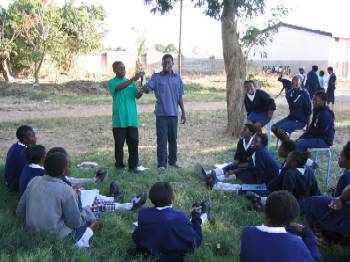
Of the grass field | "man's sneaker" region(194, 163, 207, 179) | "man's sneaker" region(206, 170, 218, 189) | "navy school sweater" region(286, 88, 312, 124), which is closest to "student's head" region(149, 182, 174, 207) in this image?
the grass field

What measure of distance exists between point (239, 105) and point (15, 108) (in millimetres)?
8780

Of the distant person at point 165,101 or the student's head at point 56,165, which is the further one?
the distant person at point 165,101

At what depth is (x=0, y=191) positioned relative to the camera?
5262 millimetres

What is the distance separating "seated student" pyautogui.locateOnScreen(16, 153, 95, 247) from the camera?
3670mm

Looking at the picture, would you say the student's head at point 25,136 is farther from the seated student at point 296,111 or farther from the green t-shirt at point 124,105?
the seated student at point 296,111

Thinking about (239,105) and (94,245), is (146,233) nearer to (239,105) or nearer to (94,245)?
(94,245)

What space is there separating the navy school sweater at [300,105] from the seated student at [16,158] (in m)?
4.73

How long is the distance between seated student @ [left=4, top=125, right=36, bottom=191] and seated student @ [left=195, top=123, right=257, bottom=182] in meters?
2.50

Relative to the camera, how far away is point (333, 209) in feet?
12.9

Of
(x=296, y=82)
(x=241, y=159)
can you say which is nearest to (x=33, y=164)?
(x=241, y=159)

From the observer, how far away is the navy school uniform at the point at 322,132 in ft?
21.4

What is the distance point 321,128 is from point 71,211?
4.31 meters

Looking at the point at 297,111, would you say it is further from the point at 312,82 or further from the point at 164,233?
the point at 312,82

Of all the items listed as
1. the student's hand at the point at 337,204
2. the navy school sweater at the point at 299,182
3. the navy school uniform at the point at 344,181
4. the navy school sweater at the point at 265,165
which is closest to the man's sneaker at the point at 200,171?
the navy school sweater at the point at 265,165
